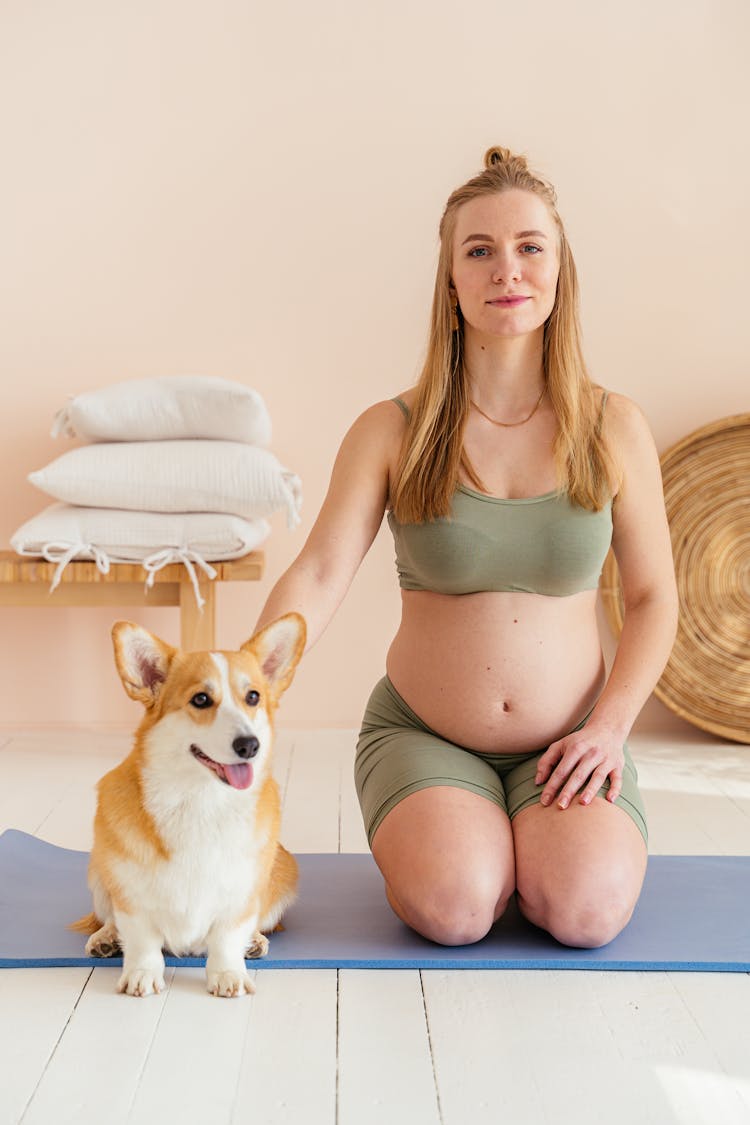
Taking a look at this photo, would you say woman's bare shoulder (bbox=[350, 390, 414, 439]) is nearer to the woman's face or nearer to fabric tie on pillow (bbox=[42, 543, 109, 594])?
the woman's face

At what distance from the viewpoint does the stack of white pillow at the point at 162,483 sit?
284cm

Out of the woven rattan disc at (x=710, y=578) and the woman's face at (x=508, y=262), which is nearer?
the woman's face at (x=508, y=262)

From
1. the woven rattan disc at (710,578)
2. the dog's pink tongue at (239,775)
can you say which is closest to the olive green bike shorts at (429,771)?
the dog's pink tongue at (239,775)

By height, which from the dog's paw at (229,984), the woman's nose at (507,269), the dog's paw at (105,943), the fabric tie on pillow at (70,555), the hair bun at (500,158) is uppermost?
the hair bun at (500,158)

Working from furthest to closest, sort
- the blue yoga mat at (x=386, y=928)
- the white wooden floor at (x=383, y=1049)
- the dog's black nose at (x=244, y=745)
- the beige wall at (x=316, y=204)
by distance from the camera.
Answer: the beige wall at (x=316, y=204)
the blue yoga mat at (x=386, y=928)
the dog's black nose at (x=244, y=745)
the white wooden floor at (x=383, y=1049)

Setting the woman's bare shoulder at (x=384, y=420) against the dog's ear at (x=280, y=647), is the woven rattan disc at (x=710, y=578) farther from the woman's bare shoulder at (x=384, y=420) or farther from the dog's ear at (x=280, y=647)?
the dog's ear at (x=280, y=647)

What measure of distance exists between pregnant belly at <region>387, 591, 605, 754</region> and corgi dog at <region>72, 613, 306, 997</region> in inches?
13.6

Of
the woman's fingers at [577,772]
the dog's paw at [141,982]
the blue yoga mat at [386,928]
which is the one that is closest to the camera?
the dog's paw at [141,982]

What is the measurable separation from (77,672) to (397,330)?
1236mm

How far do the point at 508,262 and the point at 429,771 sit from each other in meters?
0.72

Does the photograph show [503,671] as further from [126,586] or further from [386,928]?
[126,586]

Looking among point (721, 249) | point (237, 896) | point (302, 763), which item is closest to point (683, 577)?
point (721, 249)

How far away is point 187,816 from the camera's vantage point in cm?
147

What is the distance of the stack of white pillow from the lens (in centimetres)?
284
